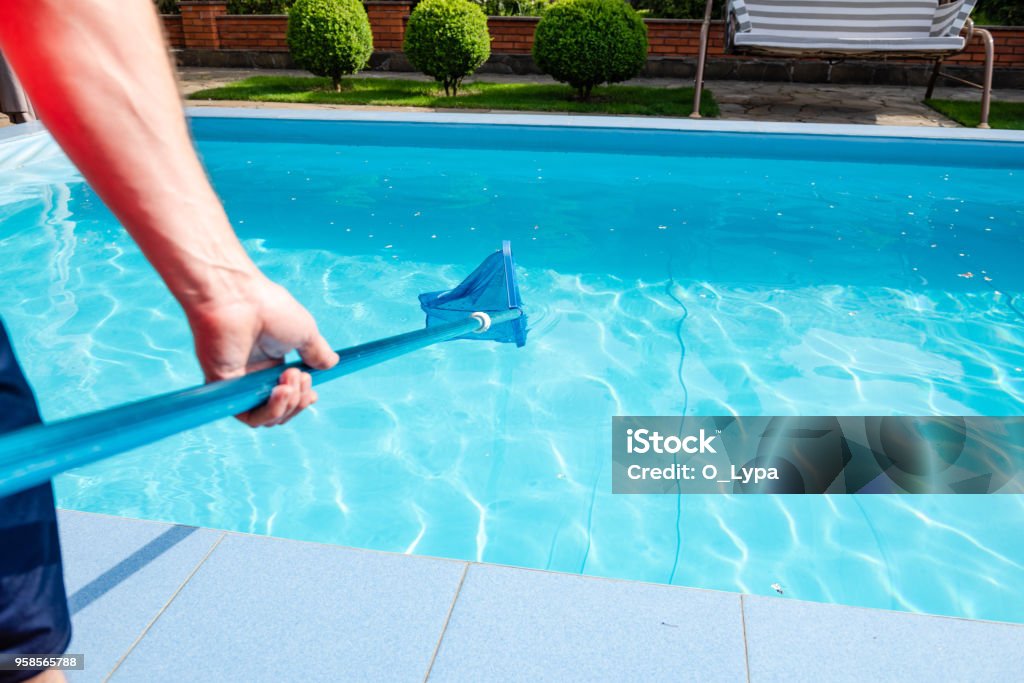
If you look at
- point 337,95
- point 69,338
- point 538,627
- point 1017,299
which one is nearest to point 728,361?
point 1017,299

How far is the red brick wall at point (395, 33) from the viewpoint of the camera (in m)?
8.64

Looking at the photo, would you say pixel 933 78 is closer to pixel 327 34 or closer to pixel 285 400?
pixel 327 34

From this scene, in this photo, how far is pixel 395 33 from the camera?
992 centimetres

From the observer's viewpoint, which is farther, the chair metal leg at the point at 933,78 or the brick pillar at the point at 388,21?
the brick pillar at the point at 388,21

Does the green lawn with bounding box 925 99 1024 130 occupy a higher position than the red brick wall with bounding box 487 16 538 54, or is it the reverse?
the red brick wall with bounding box 487 16 538 54

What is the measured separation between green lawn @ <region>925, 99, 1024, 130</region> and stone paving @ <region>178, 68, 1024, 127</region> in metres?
0.09

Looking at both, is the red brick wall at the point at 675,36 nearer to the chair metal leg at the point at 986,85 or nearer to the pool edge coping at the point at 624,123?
the pool edge coping at the point at 624,123

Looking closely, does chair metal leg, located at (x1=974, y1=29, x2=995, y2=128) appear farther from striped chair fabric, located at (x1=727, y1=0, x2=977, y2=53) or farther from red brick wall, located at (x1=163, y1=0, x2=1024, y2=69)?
red brick wall, located at (x1=163, y1=0, x2=1024, y2=69)

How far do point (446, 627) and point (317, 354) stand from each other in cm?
107

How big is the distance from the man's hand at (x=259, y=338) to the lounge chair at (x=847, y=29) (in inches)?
256

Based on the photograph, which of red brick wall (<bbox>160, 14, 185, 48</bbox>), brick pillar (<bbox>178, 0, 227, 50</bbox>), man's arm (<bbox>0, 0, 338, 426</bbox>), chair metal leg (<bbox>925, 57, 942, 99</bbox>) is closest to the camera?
man's arm (<bbox>0, 0, 338, 426</bbox>)

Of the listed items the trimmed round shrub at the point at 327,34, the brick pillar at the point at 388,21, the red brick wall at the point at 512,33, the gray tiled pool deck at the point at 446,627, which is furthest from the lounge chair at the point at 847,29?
the gray tiled pool deck at the point at 446,627

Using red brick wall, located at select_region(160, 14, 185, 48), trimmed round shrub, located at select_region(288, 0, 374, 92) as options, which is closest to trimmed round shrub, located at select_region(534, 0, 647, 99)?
trimmed round shrub, located at select_region(288, 0, 374, 92)

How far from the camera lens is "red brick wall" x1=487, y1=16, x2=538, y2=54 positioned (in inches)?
377
